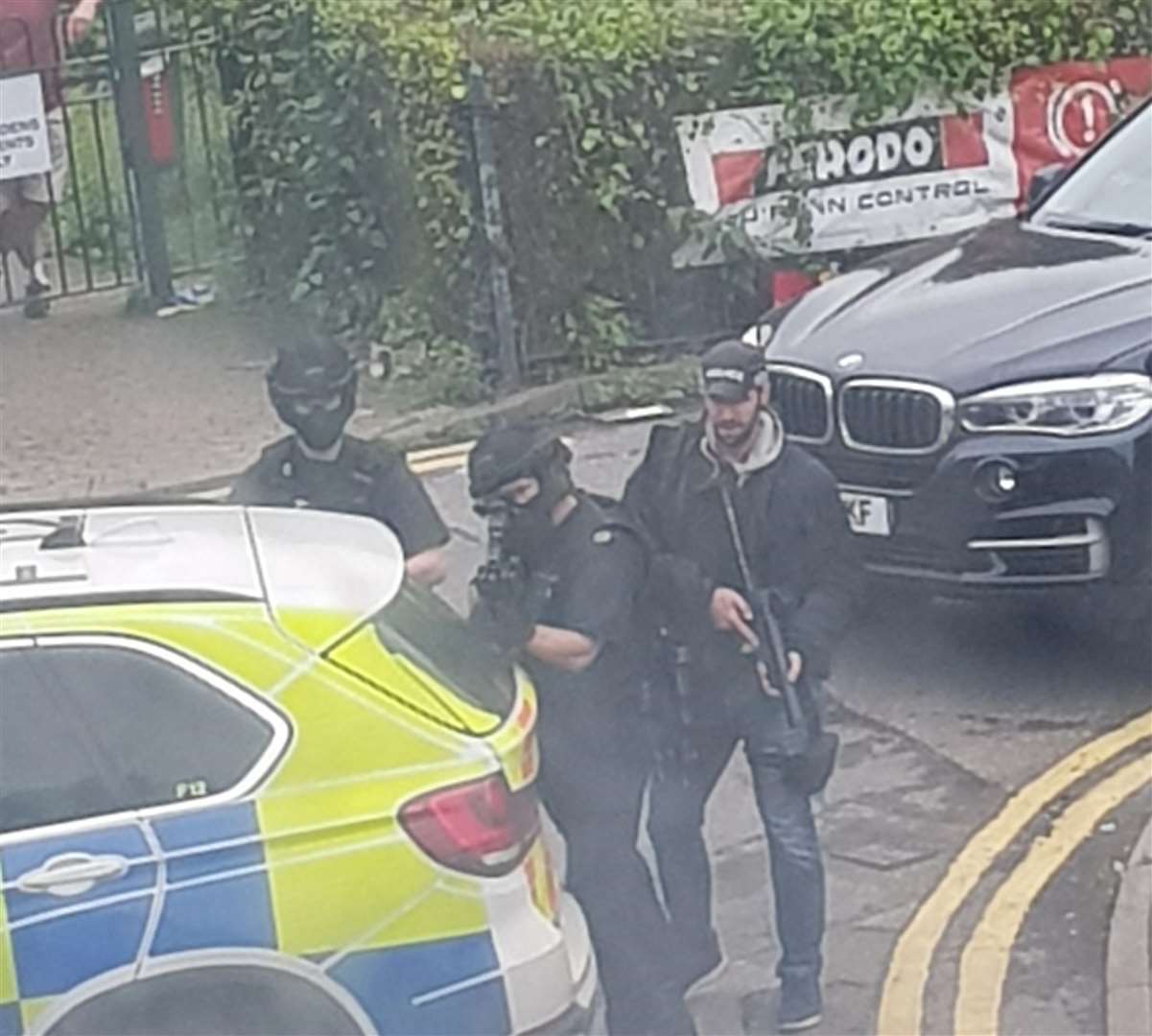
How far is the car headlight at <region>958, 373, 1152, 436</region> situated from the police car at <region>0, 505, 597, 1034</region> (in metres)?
2.48

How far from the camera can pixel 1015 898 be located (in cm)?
542

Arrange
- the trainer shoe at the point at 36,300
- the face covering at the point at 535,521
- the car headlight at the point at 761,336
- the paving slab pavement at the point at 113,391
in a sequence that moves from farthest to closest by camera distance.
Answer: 1. the trainer shoe at the point at 36,300
2. the paving slab pavement at the point at 113,391
3. the car headlight at the point at 761,336
4. the face covering at the point at 535,521

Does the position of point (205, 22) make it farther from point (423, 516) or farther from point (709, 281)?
point (423, 516)

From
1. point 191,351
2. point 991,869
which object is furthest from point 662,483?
point 191,351

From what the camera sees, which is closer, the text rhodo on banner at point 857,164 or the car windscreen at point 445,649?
the car windscreen at point 445,649

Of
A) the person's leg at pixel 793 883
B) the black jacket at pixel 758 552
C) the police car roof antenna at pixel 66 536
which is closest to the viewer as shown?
the police car roof antenna at pixel 66 536

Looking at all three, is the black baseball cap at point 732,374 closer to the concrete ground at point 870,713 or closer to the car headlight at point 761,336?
the concrete ground at point 870,713

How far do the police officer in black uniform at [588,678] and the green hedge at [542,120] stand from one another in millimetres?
3772

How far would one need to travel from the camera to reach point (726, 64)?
8.59 meters

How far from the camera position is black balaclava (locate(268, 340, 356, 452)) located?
504 centimetres

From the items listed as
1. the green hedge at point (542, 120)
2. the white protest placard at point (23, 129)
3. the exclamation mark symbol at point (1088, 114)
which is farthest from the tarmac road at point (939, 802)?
the exclamation mark symbol at point (1088, 114)

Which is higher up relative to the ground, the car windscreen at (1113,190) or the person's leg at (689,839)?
the car windscreen at (1113,190)

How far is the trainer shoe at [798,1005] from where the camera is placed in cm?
491

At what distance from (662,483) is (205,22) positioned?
14.4 ft
